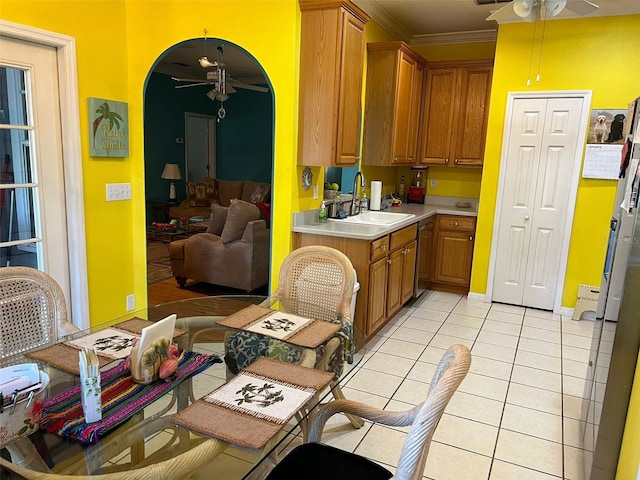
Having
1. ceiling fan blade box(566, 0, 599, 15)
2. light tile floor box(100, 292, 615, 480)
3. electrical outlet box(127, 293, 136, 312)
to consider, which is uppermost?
ceiling fan blade box(566, 0, 599, 15)

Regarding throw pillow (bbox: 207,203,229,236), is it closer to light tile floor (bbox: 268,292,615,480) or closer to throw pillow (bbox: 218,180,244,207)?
light tile floor (bbox: 268,292,615,480)

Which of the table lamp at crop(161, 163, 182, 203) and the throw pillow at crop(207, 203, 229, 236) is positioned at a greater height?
the table lamp at crop(161, 163, 182, 203)

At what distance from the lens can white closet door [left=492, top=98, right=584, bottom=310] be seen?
4152 millimetres

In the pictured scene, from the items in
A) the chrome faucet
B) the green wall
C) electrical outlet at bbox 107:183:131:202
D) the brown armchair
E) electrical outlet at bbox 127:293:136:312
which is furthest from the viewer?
the green wall

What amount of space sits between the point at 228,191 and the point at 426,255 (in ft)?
14.7

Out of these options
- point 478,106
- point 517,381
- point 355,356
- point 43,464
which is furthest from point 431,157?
point 43,464

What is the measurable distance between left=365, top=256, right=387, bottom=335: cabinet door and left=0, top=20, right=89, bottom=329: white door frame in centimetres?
196

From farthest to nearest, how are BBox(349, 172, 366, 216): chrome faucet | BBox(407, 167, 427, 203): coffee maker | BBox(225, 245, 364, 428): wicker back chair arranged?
1. BBox(407, 167, 427, 203): coffee maker
2. BBox(349, 172, 366, 216): chrome faucet
3. BBox(225, 245, 364, 428): wicker back chair

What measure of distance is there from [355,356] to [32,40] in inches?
97.4

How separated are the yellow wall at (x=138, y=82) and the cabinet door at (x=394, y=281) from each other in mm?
911

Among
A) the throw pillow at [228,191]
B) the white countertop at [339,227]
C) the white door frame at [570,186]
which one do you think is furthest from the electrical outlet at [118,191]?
the throw pillow at [228,191]

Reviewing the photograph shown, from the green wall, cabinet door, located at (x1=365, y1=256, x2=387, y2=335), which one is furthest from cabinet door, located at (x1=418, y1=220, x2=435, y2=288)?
the green wall

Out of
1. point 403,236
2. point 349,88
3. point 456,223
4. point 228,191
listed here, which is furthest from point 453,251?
point 228,191

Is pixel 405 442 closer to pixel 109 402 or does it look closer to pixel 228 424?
pixel 228 424
